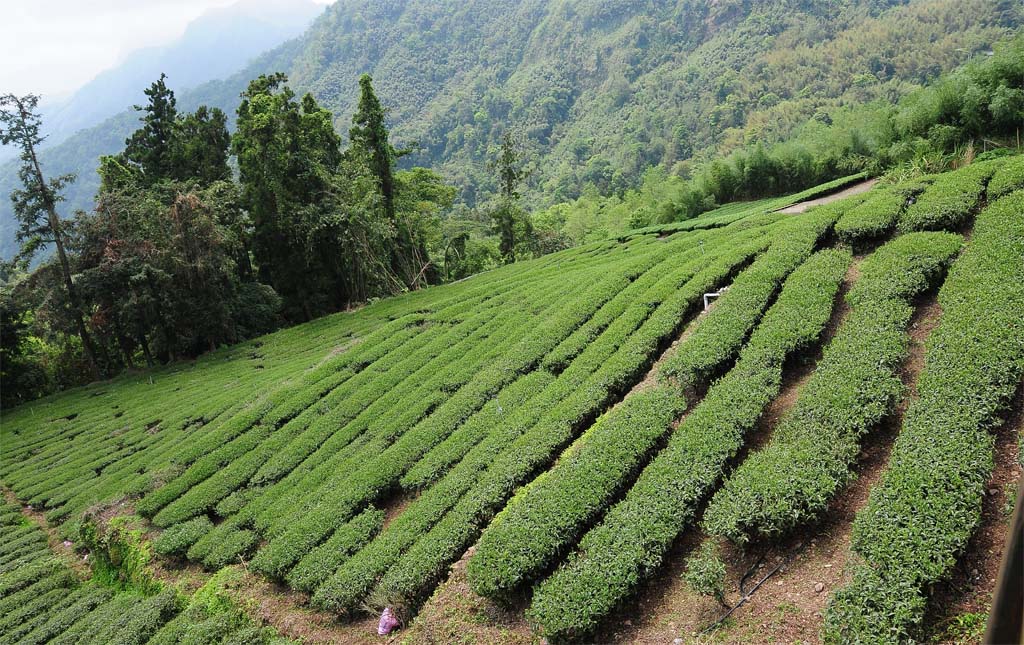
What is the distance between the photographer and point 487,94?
132m

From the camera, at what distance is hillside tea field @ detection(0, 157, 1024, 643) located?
6707 millimetres

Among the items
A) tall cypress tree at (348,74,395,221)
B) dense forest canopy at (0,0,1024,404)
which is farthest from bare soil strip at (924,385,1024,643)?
tall cypress tree at (348,74,395,221)

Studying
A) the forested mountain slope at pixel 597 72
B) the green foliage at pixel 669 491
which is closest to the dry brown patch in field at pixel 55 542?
the green foliage at pixel 669 491

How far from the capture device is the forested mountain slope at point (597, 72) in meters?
80.6

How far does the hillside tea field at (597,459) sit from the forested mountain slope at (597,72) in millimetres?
57488

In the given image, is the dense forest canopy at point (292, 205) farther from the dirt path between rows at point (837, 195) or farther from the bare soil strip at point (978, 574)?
the bare soil strip at point (978, 574)

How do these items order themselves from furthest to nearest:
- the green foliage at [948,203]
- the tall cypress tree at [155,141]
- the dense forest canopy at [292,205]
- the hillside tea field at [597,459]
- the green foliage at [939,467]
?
the tall cypress tree at [155,141] → the dense forest canopy at [292,205] → the green foliage at [948,203] → the hillside tea field at [597,459] → the green foliage at [939,467]

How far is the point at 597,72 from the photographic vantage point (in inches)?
5064

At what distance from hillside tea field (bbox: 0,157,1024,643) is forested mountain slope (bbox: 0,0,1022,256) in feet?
189

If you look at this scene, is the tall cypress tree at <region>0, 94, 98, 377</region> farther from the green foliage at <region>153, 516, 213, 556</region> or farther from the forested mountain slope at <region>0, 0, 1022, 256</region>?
the forested mountain slope at <region>0, 0, 1022, 256</region>

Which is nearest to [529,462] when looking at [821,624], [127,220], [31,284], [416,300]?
[821,624]

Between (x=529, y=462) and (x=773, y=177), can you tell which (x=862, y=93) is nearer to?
(x=773, y=177)

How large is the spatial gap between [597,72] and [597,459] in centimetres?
13549

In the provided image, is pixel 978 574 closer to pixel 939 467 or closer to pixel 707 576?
pixel 939 467
